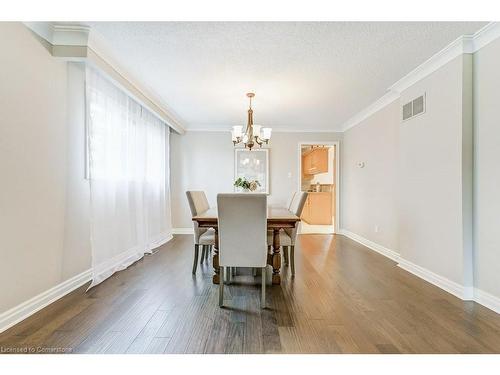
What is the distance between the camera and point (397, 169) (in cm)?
376

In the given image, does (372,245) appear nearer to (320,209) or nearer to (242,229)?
(320,209)

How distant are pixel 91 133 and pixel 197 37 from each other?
4.88 ft

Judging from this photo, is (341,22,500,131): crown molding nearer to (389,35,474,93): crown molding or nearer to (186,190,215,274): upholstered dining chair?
(389,35,474,93): crown molding

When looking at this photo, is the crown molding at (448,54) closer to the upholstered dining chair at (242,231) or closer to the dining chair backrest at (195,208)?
the upholstered dining chair at (242,231)

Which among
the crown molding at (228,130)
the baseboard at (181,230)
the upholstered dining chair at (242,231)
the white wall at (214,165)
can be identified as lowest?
the baseboard at (181,230)

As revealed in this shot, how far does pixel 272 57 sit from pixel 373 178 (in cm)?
282

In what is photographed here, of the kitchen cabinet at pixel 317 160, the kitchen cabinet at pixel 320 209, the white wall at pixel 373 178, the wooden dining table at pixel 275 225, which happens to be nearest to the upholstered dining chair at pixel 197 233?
the wooden dining table at pixel 275 225

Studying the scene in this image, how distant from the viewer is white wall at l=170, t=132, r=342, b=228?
5.77 m

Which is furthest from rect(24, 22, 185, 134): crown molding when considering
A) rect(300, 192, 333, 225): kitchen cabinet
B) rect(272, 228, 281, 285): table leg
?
rect(300, 192, 333, 225): kitchen cabinet

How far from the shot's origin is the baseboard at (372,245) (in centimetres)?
381

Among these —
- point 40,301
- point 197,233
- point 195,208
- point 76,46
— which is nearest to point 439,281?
point 197,233

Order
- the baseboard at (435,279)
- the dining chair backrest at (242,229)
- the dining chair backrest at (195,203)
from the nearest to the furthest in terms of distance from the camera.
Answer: the dining chair backrest at (242,229) < the baseboard at (435,279) < the dining chair backrest at (195,203)

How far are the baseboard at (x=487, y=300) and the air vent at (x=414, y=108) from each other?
1.92 metres

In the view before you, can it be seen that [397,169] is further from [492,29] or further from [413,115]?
[492,29]
